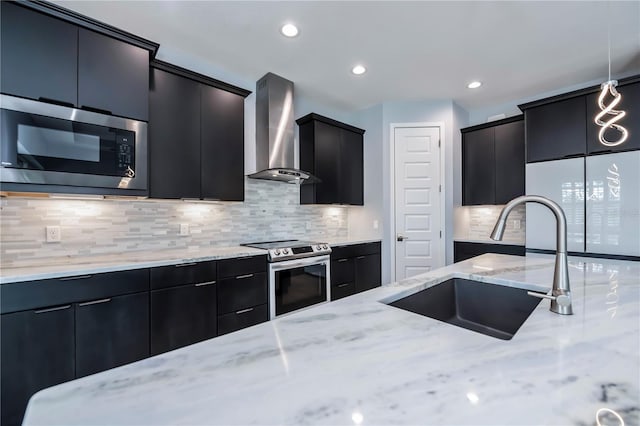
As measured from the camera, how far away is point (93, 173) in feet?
6.24

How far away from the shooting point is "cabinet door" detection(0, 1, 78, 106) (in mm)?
1624

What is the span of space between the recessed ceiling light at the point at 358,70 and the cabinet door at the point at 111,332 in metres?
2.74

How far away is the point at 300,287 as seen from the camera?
110 inches

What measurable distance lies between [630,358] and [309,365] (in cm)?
77

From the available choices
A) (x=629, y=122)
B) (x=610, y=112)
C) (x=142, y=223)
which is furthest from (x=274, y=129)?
(x=629, y=122)

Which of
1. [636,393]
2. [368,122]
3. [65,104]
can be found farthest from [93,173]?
[368,122]

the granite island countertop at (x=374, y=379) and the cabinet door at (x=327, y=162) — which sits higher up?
the cabinet door at (x=327, y=162)

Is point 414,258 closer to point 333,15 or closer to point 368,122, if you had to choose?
point 368,122

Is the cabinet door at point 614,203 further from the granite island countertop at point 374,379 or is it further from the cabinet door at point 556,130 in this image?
the granite island countertop at point 374,379

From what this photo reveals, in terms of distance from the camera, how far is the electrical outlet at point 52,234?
2.00 metres

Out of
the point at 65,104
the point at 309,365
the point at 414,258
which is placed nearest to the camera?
the point at 309,365

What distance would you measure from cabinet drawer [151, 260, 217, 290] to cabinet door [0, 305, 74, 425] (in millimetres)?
467

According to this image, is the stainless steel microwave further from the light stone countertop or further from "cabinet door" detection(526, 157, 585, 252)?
"cabinet door" detection(526, 157, 585, 252)

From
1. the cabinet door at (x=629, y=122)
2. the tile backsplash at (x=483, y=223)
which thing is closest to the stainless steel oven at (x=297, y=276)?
the tile backsplash at (x=483, y=223)
